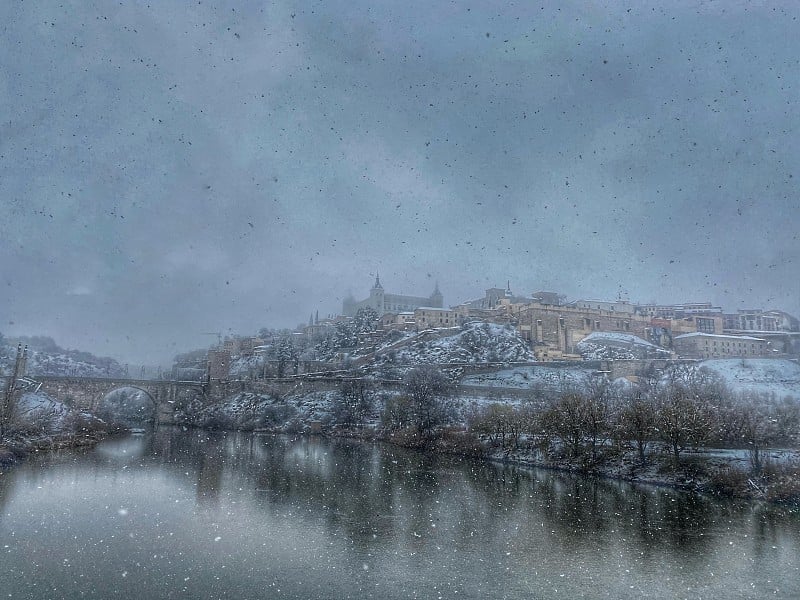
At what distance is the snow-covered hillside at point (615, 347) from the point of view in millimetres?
73562

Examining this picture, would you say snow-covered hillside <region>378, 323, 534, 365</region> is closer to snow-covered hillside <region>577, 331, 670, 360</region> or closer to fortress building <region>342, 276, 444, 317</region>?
snow-covered hillside <region>577, 331, 670, 360</region>

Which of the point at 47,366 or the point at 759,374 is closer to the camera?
the point at 759,374

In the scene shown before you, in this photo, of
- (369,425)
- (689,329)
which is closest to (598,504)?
(369,425)

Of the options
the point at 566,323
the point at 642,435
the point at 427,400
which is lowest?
the point at 642,435

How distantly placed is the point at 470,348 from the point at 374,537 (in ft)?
198

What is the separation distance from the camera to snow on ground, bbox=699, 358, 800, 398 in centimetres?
5094

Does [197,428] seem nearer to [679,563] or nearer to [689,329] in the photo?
[679,563]

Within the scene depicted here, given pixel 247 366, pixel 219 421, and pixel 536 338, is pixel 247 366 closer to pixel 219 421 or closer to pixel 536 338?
pixel 219 421

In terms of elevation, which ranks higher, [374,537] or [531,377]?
[531,377]

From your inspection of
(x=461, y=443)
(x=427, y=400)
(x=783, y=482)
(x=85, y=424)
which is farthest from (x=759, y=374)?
(x=85, y=424)

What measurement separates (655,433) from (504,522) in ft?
55.6

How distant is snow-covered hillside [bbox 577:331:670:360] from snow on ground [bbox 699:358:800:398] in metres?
10.8

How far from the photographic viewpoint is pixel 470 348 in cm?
7644

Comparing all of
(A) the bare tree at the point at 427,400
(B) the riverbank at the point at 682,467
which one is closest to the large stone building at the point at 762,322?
(A) the bare tree at the point at 427,400
